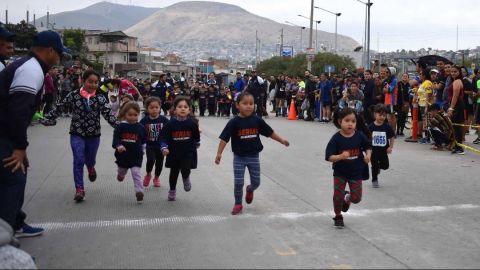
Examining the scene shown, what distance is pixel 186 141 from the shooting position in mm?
8609

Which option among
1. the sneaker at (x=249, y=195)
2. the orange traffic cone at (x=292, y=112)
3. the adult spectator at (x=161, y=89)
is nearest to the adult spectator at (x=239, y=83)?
→ the orange traffic cone at (x=292, y=112)

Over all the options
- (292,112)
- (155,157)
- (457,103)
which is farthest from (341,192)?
(292,112)

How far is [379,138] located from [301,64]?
278 feet

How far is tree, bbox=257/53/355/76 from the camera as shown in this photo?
279 feet

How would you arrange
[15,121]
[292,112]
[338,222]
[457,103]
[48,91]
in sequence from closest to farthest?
1. [15,121]
2. [338,222]
3. [457,103]
4. [48,91]
5. [292,112]

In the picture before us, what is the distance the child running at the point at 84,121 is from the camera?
27.7 ft

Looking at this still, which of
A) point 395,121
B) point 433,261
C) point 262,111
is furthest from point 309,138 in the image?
point 433,261

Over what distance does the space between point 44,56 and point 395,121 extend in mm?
13995

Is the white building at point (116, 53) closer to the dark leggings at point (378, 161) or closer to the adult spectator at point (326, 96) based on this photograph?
the adult spectator at point (326, 96)

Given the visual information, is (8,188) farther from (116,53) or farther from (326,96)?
(116,53)

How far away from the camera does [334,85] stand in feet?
76.5

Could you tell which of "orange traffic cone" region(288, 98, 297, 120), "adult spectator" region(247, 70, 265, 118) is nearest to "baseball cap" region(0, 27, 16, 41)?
"adult spectator" region(247, 70, 265, 118)

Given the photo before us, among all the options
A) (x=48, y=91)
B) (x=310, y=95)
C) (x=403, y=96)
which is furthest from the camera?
(x=310, y=95)

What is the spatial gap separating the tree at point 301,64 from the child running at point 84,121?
201 feet
